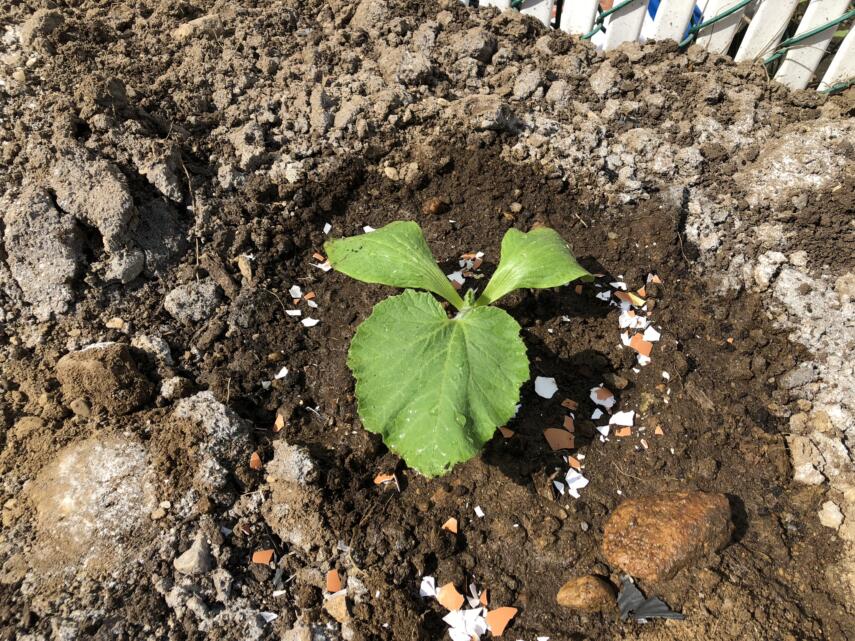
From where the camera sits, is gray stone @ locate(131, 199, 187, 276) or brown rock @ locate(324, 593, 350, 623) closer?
brown rock @ locate(324, 593, 350, 623)

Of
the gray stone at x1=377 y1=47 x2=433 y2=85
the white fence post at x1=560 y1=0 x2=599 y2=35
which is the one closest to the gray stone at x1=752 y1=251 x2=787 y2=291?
the white fence post at x1=560 y1=0 x2=599 y2=35

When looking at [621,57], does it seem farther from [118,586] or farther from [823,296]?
[118,586]

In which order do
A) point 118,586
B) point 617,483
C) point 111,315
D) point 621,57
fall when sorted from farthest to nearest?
point 621,57 < point 111,315 < point 617,483 < point 118,586

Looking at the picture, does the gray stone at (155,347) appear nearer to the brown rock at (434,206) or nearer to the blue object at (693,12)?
the brown rock at (434,206)

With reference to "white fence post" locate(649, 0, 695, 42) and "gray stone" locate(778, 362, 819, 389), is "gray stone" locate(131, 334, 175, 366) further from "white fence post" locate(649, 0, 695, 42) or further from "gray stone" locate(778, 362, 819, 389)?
"white fence post" locate(649, 0, 695, 42)

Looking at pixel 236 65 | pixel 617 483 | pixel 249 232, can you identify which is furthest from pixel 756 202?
pixel 236 65

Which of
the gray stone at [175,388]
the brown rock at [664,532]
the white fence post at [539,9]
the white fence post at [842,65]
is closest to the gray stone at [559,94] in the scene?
the white fence post at [539,9]
